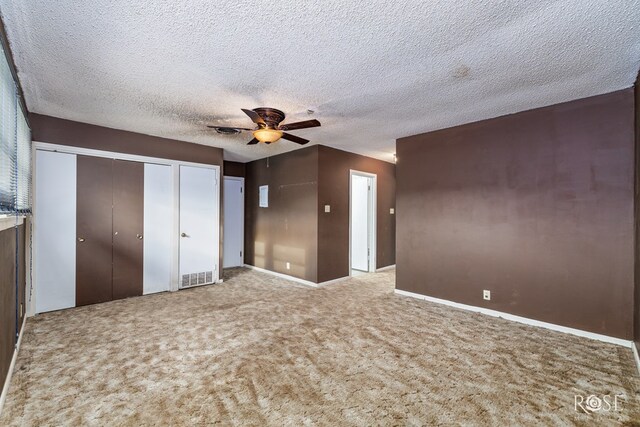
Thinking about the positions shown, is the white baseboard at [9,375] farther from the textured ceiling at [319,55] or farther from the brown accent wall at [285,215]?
the brown accent wall at [285,215]

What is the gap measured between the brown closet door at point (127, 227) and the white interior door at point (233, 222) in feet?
7.32

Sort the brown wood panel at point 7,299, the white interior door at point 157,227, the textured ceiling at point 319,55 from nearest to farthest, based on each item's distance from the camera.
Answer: the textured ceiling at point 319,55
the brown wood panel at point 7,299
the white interior door at point 157,227

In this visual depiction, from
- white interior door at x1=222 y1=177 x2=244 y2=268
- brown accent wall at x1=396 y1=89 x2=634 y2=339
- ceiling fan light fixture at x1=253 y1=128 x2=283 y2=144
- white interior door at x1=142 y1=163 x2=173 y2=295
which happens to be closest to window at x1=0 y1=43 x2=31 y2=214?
ceiling fan light fixture at x1=253 y1=128 x2=283 y2=144

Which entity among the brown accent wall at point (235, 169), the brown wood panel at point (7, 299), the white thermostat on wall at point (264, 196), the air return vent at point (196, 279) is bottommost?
the air return vent at point (196, 279)

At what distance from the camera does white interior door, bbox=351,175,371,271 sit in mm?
6289

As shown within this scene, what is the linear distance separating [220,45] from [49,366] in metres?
2.91

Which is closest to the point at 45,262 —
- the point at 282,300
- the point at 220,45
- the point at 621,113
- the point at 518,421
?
the point at 282,300

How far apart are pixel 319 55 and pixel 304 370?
8.19 feet

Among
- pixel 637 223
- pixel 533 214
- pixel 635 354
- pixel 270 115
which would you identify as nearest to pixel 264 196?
pixel 270 115

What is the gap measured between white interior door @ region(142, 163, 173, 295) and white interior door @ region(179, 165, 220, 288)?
0.64 feet

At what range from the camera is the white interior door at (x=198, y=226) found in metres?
4.90

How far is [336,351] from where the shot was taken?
271 cm

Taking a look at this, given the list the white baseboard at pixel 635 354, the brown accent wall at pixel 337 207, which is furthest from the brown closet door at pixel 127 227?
the white baseboard at pixel 635 354

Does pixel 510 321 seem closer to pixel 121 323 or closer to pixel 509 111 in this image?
pixel 509 111
